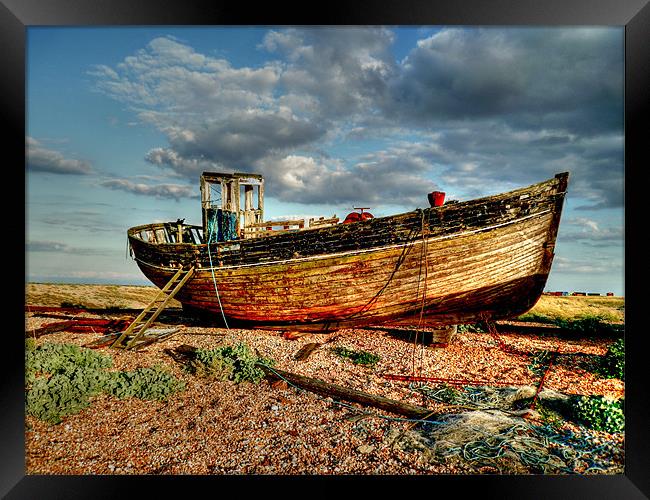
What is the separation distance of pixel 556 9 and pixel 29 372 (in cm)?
879

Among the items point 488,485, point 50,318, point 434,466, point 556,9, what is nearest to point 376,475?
point 434,466

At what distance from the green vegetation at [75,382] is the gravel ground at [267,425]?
0.16m

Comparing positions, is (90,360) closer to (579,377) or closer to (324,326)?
(324,326)

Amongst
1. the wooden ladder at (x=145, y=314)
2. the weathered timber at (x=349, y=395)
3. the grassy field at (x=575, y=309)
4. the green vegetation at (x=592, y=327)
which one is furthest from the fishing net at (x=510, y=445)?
the grassy field at (x=575, y=309)

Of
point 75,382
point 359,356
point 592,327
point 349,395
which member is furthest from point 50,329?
point 592,327

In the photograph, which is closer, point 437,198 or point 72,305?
point 437,198

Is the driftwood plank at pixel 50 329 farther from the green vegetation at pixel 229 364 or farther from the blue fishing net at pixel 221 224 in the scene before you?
the green vegetation at pixel 229 364

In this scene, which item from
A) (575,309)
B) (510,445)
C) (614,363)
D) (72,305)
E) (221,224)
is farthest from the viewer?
(72,305)

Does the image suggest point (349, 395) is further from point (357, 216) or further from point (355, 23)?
point (355, 23)

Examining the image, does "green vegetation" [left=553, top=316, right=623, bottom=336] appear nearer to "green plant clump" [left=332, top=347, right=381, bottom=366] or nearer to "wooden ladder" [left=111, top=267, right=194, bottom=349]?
"green plant clump" [left=332, top=347, right=381, bottom=366]

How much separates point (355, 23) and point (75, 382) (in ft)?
21.5

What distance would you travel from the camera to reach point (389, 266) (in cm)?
757

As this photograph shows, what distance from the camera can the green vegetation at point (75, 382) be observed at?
17.3ft

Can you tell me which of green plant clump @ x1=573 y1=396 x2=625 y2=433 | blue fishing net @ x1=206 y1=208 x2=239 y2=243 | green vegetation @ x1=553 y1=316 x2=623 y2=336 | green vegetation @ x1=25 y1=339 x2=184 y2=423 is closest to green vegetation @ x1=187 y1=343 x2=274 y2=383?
green vegetation @ x1=25 y1=339 x2=184 y2=423
